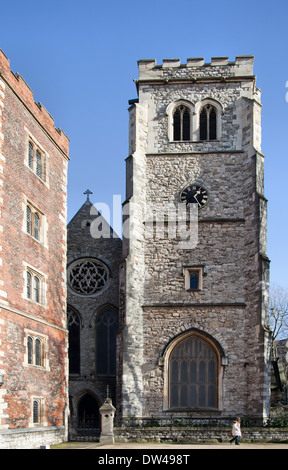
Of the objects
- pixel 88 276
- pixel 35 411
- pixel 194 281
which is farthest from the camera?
pixel 88 276

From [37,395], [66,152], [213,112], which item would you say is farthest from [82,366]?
[213,112]

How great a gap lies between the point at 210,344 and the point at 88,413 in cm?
679

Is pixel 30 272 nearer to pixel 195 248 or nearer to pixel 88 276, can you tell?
pixel 195 248

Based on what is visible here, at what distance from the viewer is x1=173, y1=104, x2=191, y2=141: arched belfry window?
30.8 m

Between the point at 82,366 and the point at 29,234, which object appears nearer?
the point at 29,234

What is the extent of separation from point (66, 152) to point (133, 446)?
1237 cm

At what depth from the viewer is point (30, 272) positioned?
23.8m

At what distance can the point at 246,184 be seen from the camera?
29.2 metres

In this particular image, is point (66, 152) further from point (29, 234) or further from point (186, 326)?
point (186, 326)

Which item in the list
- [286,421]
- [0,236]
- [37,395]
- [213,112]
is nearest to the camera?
[0,236]

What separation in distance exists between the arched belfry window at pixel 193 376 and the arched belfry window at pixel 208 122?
8858 mm

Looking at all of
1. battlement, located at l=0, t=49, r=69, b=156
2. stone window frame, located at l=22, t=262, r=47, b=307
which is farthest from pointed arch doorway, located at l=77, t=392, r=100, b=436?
battlement, located at l=0, t=49, r=69, b=156

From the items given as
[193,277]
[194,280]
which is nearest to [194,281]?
[194,280]

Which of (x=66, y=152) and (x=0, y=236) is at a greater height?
(x=66, y=152)
